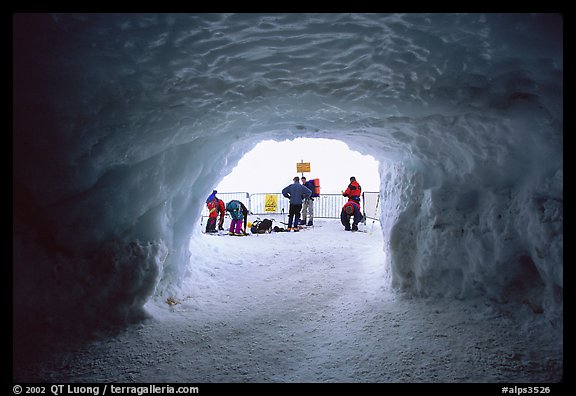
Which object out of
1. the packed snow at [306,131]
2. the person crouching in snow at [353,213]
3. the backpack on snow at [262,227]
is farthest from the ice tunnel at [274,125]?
the person crouching in snow at [353,213]

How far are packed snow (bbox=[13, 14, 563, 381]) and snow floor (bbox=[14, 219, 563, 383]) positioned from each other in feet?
0.10

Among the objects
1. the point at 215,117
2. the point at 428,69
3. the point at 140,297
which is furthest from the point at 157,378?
the point at 428,69

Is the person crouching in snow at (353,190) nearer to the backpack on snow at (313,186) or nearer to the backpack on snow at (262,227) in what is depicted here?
the backpack on snow at (313,186)

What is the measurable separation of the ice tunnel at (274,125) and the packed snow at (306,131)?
0.02 metres

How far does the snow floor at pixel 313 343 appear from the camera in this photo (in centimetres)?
286

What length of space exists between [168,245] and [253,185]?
1210 inches

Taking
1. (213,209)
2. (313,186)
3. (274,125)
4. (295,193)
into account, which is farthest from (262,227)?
(274,125)

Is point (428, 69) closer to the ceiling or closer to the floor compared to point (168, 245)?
closer to the ceiling

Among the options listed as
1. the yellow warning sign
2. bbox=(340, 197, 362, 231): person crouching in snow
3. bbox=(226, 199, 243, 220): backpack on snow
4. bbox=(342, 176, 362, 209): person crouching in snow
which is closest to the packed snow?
bbox=(226, 199, 243, 220): backpack on snow

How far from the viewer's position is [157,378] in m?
2.90

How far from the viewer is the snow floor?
113 inches

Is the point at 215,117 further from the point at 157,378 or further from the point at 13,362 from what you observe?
the point at 13,362

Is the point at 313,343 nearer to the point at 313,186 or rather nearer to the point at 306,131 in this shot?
the point at 306,131
